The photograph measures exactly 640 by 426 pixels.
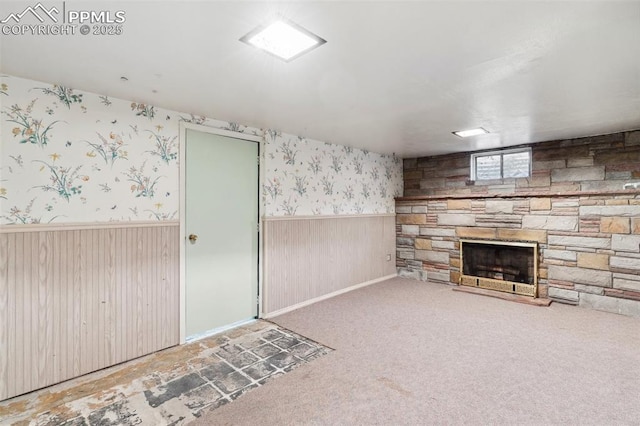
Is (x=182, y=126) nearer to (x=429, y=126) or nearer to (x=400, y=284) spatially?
(x=429, y=126)

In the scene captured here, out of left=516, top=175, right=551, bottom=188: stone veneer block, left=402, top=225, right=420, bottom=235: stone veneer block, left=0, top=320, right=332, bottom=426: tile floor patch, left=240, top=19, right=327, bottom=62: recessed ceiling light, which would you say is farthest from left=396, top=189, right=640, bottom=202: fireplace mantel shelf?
left=240, top=19, right=327, bottom=62: recessed ceiling light

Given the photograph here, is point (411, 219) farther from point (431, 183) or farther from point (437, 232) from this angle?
point (431, 183)

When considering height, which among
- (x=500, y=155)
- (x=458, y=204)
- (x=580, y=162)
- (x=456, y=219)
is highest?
(x=500, y=155)

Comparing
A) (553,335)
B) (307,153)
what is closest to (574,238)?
(553,335)

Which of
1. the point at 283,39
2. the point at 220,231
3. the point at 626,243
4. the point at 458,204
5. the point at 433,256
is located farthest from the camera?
the point at 433,256

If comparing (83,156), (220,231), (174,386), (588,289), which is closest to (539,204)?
(588,289)

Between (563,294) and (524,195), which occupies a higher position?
(524,195)

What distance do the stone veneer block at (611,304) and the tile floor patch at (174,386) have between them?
134 inches

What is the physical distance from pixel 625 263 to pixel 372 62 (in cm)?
392

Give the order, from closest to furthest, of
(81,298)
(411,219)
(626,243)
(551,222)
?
1. (81,298)
2. (626,243)
3. (551,222)
4. (411,219)

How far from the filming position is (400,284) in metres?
5.14

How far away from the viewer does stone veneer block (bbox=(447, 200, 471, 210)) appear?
4.93 metres

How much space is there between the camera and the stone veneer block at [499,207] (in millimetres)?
4539

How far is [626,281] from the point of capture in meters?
3.68
